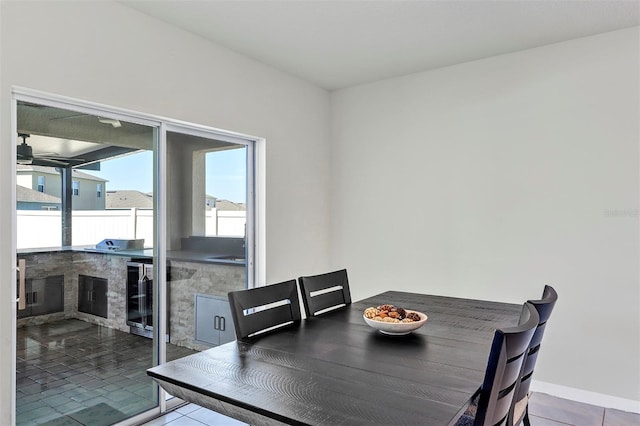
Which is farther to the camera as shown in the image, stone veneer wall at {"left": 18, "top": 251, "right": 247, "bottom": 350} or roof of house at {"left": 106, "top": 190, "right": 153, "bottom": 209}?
roof of house at {"left": 106, "top": 190, "right": 153, "bottom": 209}

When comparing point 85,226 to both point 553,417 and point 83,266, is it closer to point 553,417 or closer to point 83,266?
point 83,266

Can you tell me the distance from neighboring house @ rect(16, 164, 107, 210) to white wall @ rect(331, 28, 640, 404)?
242 centimetres

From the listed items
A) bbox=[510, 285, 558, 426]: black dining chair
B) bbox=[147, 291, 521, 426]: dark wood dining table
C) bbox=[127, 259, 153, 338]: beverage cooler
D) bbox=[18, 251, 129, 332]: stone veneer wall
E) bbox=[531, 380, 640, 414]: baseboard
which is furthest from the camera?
bbox=[531, 380, 640, 414]: baseboard

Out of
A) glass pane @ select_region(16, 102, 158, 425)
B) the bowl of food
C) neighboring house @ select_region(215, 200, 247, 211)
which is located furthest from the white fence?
the bowl of food

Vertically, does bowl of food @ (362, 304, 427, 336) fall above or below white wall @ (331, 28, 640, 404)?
below

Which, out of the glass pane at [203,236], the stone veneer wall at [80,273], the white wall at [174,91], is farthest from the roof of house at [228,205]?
the stone veneer wall at [80,273]

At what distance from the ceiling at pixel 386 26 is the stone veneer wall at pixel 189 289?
5.65 ft

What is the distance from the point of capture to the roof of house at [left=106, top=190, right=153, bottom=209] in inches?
105

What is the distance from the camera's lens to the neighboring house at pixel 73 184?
7.31ft

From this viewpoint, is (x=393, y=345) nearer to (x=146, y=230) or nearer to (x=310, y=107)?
(x=146, y=230)

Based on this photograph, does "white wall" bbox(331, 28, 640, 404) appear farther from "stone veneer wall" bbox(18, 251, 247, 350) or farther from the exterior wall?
the exterior wall

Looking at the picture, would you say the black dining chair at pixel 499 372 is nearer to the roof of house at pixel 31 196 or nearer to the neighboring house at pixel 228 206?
the roof of house at pixel 31 196

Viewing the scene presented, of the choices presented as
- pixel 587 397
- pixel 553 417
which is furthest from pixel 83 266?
pixel 587 397

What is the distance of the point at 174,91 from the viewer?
281 centimetres
